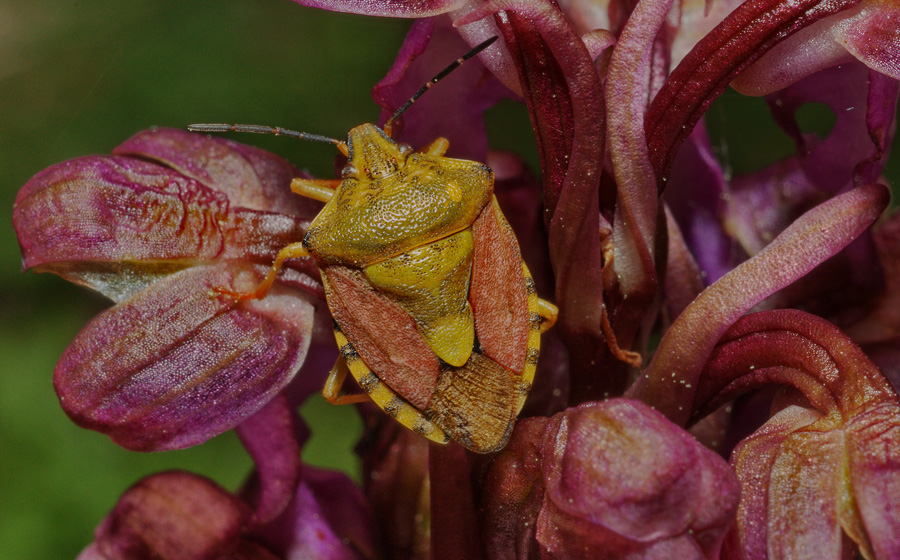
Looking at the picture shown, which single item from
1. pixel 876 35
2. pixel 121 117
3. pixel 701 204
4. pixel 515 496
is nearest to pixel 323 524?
pixel 515 496

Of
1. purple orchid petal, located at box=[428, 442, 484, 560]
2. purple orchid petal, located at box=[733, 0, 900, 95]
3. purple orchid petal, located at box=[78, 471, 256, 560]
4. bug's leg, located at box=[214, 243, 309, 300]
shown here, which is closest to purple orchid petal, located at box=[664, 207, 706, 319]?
purple orchid petal, located at box=[733, 0, 900, 95]

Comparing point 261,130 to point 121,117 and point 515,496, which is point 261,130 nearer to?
point 515,496

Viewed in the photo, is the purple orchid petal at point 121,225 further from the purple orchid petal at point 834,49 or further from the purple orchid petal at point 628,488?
the purple orchid petal at point 834,49

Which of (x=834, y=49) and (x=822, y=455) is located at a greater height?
(x=834, y=49)

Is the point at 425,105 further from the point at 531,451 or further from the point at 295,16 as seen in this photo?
the point at 295,16

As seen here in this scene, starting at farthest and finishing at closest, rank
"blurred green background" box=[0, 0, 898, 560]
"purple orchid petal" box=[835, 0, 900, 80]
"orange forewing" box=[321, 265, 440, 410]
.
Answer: "blurred green background" box=[0, 0, 898, 560] < "orange forewing" box=[321, 265, 440, 410] < "purple orchid petal" box=[835, 0, 900, 80]

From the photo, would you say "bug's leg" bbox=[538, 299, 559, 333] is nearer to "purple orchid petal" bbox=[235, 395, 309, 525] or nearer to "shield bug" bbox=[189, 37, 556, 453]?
"shield bug" bbox=[189, 37, 556, 453]

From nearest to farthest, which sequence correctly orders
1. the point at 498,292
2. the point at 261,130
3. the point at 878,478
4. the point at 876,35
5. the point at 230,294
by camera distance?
the point at 878,478
the point at 876,35
the point at 230,294
the point at 498,292
the point at 261,130
